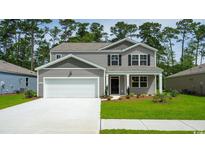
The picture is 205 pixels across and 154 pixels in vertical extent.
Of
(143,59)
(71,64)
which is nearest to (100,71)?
(71,64)

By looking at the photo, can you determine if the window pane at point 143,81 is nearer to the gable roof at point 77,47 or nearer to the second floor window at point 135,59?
the second floor window at point 135,59

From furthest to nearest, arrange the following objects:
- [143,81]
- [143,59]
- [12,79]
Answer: [12,79], [143,59], [143,81]

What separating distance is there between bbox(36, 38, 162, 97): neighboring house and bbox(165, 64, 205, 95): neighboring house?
4.99 meters

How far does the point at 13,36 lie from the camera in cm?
5181

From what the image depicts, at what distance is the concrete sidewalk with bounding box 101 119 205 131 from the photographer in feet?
29.7

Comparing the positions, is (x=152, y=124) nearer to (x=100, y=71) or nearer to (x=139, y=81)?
(x=100, y=71)

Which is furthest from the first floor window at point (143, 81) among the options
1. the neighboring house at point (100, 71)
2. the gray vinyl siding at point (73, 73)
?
the gray vinyl siding at point (73, 73)

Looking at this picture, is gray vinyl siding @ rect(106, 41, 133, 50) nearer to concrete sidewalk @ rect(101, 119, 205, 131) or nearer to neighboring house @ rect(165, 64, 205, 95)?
neighboring house @ rect(165, 64, 205, 95)

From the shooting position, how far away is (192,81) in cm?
2986

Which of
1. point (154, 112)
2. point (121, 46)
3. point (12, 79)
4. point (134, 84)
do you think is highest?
point (121, 46)

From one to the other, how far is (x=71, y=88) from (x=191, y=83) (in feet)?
50.2
